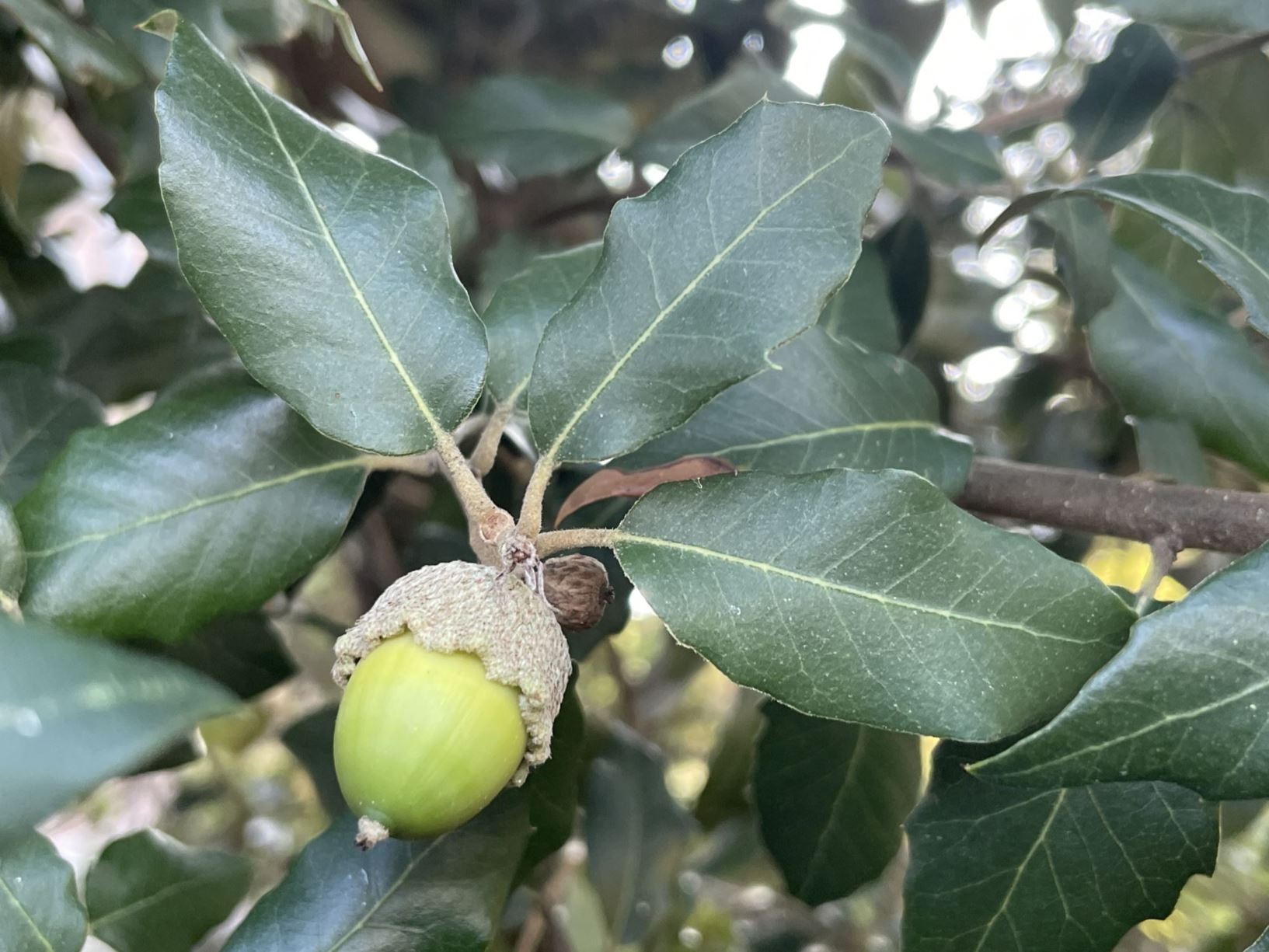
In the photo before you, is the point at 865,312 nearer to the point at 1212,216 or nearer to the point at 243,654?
the point at 1212,216

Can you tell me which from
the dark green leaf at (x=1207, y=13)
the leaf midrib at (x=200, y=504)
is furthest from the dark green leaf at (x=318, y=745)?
the dark green leaf at (x=1207, y=13)

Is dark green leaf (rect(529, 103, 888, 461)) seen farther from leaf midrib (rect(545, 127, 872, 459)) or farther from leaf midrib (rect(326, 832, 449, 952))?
leaf midrib (rect(326, 832, 449, 952))

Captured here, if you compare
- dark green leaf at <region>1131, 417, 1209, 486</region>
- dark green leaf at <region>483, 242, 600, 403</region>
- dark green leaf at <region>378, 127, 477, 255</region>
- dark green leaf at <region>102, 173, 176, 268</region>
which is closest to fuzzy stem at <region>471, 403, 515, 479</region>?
dark green leaf at <region>483, 242, 600, 403</region>

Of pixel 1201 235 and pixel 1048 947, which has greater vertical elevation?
pixel 1201 235

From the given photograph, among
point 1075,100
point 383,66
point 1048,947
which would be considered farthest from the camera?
point 383,66

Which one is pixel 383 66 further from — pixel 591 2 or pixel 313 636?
pixel 313 636

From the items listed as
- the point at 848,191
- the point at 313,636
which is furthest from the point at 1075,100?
the point at 313,636
